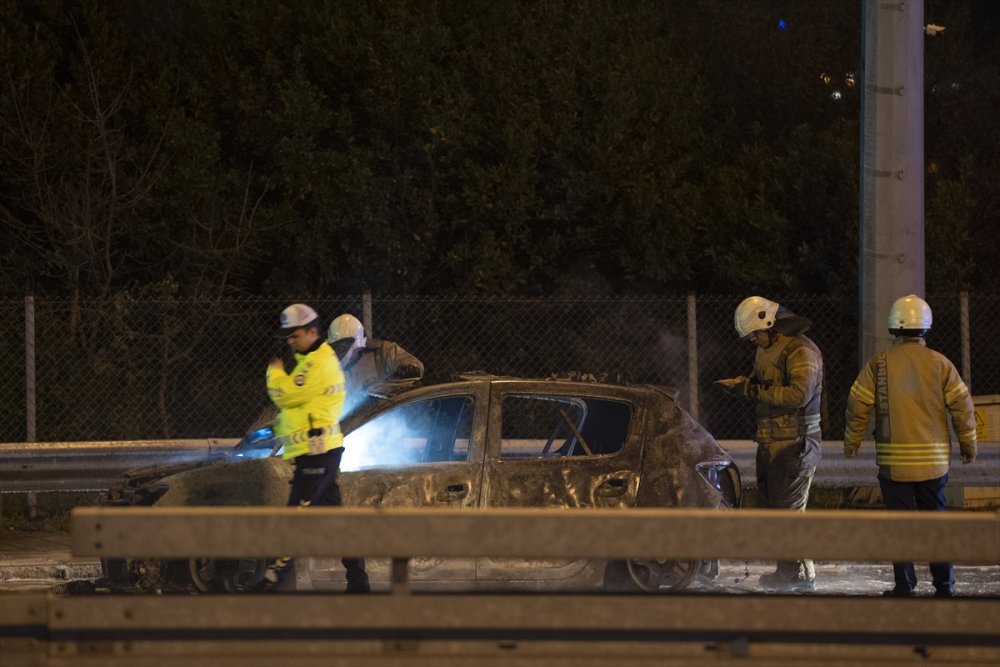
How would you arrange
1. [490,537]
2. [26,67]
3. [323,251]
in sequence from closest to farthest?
[490,537] < [26,67] < [323,251]

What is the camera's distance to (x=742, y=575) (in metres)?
10.3

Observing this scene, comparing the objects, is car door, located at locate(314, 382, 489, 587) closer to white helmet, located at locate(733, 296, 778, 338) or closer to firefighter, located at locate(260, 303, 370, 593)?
firefighter, located at locate(260, 303, 370, 593)

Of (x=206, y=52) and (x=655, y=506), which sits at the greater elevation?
(x=206, y=52)

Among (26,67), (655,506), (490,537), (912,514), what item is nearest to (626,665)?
(490,537)

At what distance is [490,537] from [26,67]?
12129mm

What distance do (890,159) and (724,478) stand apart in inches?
131

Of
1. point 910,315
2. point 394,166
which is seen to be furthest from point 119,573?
point 394,166

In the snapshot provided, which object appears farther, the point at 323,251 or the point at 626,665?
the point at 323,251

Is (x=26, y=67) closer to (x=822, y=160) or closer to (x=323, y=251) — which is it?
(x=323, y=251)

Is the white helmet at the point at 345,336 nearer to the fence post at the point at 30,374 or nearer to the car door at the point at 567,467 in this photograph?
the car door at the point at 567,467

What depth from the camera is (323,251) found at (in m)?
16.6

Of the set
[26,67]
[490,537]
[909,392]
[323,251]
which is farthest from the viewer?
[323,251]

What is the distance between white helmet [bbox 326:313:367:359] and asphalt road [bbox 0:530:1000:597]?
7.48 ft

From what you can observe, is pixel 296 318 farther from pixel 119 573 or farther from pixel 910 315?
pixel 910 315
